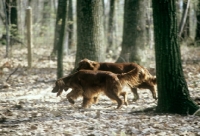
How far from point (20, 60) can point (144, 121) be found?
458 inches

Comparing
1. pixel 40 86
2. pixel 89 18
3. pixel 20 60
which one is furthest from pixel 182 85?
pixel 20 60

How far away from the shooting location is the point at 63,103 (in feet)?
A: 28.4

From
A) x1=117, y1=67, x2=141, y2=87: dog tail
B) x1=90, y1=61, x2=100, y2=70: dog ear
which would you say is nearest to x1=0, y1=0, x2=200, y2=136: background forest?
x1=117, y1=67, x2=141, y2=87: dog tail

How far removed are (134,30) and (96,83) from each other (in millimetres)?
5543

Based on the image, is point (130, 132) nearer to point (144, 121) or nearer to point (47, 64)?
point (144, 121)

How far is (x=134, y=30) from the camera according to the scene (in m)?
12.9

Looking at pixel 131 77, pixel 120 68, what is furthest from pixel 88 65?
pixel 131 77

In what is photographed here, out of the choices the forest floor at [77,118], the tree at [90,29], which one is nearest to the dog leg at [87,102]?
the forest floor at [77,118]

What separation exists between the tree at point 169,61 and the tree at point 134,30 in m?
6.16

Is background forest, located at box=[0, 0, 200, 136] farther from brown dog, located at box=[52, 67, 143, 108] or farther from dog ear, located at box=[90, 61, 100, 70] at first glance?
dog ear, located at box=[90, 61, 100, 70]

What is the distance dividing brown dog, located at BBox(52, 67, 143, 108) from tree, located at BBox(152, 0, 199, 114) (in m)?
1.22

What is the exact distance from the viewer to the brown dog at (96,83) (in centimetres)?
771

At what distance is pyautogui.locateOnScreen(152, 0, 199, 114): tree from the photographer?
6.53 metres

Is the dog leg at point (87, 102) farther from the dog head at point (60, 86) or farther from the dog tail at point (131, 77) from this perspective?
the dog tail at point (131, 77)
